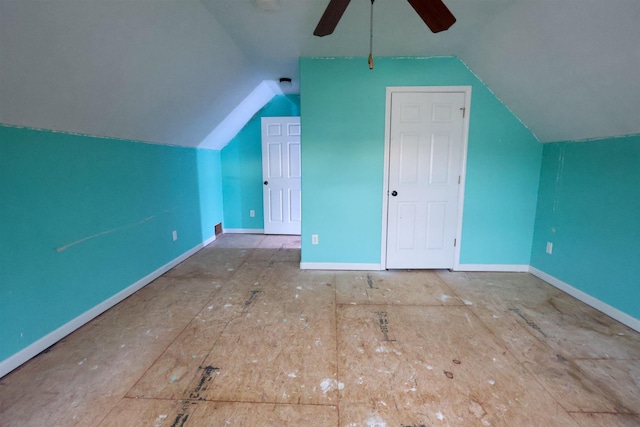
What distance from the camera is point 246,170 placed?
188 inches

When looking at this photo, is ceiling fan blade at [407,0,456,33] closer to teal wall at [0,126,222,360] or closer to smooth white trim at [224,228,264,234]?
teal wall at [0,126,222,360]

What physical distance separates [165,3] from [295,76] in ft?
6.29

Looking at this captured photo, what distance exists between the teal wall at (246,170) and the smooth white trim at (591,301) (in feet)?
12.8

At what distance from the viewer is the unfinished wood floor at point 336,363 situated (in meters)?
1.34

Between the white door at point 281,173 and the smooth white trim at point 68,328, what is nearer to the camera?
the smooth white trim at point 68,328

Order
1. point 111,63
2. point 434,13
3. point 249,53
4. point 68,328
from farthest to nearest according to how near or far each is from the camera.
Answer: point 249,53 → point 68,328 → point 111,63 → point 434,13

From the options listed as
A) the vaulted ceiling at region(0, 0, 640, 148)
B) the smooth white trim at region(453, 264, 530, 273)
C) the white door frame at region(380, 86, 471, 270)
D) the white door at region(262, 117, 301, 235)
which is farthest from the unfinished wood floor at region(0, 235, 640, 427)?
the white door at region(262, 117, 301, 235)

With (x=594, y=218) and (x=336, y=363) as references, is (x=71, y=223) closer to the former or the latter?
(x=336, y=363)

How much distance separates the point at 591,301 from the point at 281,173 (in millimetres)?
3952

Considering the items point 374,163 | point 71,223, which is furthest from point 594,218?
point 71,223

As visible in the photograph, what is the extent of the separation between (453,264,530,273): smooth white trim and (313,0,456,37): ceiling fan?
95.0 inches

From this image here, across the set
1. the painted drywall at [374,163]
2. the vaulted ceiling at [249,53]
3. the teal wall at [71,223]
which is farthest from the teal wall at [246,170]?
the painted drywall at [374,163]

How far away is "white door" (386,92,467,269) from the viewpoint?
2.89 metres

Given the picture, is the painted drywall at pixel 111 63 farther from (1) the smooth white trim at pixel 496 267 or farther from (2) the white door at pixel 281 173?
(1) the smooth white trim at pixel 496 267
